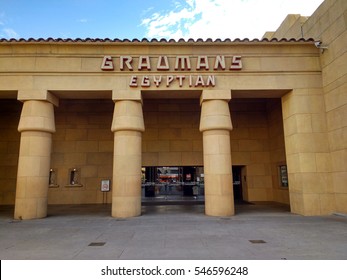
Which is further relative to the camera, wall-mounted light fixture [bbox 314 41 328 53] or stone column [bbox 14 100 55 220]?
wall-mounted light fixture [bbox 314 41 328 53]

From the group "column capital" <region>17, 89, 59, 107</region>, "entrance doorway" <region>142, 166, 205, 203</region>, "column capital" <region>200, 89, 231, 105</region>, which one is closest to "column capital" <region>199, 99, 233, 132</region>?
"column capital" <region>200, 89, 231, 105</region>

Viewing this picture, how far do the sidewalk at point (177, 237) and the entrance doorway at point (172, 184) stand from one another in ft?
18.1

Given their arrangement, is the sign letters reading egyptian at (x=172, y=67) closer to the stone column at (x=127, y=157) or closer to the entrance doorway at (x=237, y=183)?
the stone column at (x=127, y=157)

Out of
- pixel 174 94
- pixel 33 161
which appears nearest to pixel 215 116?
pixel 174 94

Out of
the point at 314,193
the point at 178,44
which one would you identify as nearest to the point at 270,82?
the point at 178,44

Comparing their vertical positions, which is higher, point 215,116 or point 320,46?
point 320,46

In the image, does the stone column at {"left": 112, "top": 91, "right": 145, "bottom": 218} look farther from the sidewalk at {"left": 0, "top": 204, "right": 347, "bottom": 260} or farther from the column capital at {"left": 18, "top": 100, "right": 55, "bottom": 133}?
the column capital at {"left": 18, "top": 100, "right": 55, "bottom": 133}

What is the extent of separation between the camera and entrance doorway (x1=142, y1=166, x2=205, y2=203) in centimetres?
1614

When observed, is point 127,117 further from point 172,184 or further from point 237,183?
point 237,183

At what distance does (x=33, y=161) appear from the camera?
10820 mm

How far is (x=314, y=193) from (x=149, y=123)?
10401 mm

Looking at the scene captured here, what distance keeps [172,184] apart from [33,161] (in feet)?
28.4

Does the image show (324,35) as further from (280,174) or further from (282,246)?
(282,246)

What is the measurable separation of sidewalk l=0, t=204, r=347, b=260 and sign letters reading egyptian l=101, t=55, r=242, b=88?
20.6 feet
